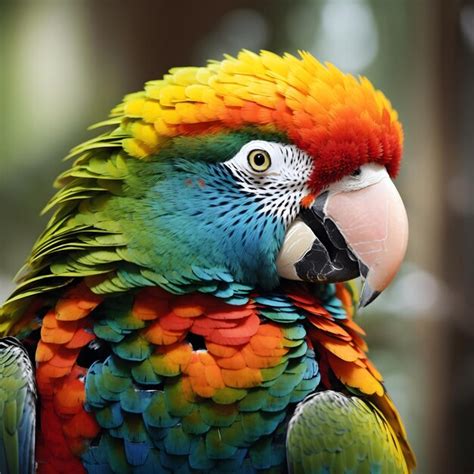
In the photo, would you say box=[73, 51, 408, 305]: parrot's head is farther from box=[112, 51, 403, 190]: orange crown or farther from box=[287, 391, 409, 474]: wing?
box=[287, 391, 409, 474]: wing

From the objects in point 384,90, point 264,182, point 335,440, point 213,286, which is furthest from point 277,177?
point 384,90

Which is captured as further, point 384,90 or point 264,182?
point 384,90

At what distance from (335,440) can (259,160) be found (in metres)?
0.33

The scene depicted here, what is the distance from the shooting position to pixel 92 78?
1.70m

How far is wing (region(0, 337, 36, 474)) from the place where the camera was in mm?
756

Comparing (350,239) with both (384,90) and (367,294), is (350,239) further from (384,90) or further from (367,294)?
(384,90)

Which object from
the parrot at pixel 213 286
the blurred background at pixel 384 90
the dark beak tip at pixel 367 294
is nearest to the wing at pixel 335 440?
the parrot at pixel 213 286

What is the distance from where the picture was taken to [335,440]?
2.51 ft

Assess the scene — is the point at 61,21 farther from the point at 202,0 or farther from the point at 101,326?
the point at 101,326

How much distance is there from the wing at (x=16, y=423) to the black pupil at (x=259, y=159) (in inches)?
14.3

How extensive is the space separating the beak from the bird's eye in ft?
0.24

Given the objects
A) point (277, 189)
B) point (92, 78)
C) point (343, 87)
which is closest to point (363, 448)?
point (277, 189)

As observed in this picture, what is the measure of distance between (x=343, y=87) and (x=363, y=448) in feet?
1.38

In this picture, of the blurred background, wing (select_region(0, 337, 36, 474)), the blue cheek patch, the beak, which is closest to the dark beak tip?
the beak
